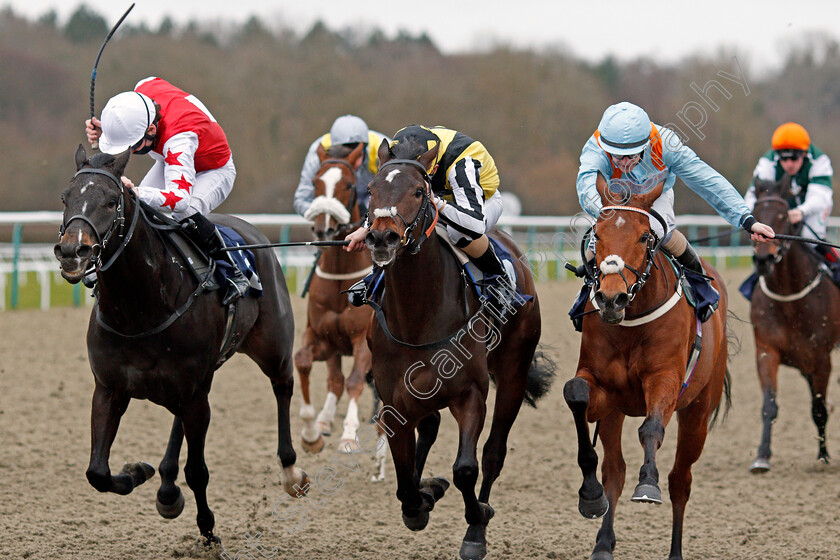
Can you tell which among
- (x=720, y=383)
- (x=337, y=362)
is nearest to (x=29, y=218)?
(x=337, y=362)

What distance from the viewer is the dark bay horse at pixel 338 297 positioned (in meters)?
6.46

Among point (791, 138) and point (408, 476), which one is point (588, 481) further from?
point (791, 138)

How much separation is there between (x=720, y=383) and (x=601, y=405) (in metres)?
0.91

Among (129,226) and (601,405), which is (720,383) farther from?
(129,226)

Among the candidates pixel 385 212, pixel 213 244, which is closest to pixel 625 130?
pixel 385 212

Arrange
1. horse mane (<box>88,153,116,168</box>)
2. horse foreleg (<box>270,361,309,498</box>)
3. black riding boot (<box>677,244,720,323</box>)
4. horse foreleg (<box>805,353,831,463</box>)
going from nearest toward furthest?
horse mane (<box>88,153,116,168</box>) < black riding boot (<box>677,244,720,323</box>) < horse foreleg (<box>270,361,309,498</box>) < horse foreleg (<box>805,353,831,463</box>)

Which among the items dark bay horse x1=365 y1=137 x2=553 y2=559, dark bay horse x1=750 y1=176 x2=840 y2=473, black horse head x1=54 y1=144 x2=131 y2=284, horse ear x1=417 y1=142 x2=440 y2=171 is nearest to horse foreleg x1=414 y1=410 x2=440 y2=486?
dark bay horse x1=365 y1=137 x2=553 y2=559

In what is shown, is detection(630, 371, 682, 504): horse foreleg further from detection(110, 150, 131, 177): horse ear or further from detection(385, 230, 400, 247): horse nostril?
detection(110, 150, 131, 177): horse ear

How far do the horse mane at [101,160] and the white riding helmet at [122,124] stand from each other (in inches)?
11.2

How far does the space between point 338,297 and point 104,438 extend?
2571mm

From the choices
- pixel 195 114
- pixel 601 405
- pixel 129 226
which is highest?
pixel 195 114

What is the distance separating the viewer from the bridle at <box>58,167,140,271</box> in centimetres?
369

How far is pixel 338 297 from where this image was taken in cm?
661

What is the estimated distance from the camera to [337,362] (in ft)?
22.9
